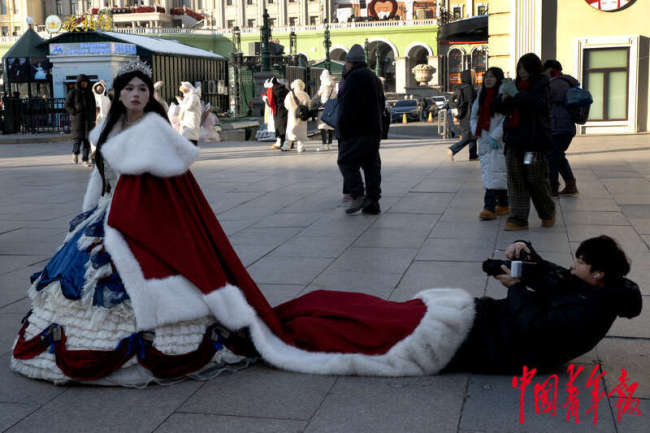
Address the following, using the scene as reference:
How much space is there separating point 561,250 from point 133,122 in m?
3.79

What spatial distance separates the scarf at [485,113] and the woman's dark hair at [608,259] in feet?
15.0

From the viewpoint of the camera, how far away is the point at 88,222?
377 cm

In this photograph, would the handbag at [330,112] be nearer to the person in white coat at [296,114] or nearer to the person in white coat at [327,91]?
the person in white coat at [327,91]

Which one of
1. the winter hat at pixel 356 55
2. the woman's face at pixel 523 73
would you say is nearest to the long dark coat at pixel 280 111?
the winter hat at pixel 356 55

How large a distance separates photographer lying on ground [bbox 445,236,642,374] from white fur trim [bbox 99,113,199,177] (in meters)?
1.52

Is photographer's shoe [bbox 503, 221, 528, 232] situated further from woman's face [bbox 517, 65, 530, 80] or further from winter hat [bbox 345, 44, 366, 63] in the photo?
winter hat [bbox 345, 44, 366, 63]

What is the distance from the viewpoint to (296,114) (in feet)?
54.4

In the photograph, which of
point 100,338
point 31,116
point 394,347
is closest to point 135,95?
point 100,338

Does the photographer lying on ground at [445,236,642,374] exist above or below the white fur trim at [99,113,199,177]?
below

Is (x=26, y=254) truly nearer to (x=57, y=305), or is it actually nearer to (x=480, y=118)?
(x=57, y=305)

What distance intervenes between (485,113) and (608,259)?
472 centimetres

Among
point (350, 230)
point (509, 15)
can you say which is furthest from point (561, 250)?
point (509, 15)

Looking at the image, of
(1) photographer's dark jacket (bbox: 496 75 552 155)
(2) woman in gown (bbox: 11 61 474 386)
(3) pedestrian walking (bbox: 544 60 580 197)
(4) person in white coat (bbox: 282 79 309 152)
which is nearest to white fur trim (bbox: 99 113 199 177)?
(2) woman in gown (bbox: 11 61 474 386)

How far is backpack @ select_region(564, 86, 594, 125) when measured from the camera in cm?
876
